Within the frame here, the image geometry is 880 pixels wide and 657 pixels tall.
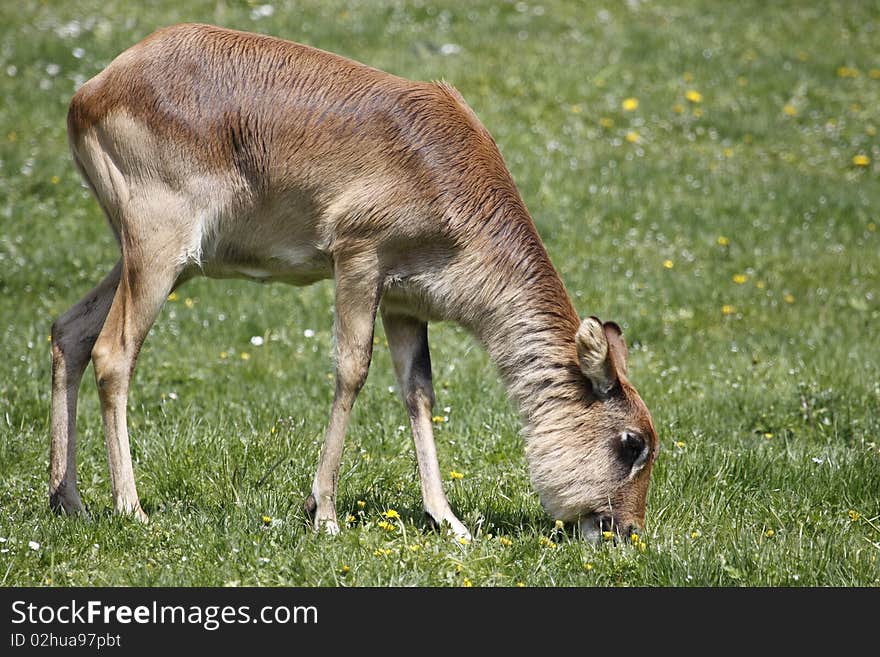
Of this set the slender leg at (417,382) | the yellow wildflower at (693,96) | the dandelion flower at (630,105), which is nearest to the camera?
the slender leg at (417,382)

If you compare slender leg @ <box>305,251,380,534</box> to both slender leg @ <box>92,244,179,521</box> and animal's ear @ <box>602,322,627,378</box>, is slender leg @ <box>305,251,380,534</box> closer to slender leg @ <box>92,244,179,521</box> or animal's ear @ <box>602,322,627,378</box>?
slender leg @ <box>92,244,179,521</box>

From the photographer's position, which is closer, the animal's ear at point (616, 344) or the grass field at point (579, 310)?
the grass field at point (579, 310)

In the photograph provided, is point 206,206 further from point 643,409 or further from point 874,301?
point 874,301

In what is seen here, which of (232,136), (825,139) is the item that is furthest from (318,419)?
(825,139)

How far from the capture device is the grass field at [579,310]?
5234 millimetres

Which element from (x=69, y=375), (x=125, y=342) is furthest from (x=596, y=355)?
(x=69, y=375)

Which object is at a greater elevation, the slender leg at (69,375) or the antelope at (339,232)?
the antelope at (339,232)

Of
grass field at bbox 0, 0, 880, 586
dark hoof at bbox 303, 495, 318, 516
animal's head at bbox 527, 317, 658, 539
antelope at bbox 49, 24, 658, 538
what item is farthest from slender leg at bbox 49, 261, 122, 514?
animal's head at bbox 527, 317, 658, 539

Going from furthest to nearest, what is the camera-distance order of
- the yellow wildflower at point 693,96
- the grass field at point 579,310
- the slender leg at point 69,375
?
the yellow wildflower at point 693,96
the slender leg at point 69,375
the grass field at point 579,310

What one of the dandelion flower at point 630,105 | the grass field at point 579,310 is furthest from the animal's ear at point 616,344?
the dandelion flower at point 630,105

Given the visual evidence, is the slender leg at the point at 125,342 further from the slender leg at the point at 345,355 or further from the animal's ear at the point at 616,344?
the animal's ear at the point at 616,344

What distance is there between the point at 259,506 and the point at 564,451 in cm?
151

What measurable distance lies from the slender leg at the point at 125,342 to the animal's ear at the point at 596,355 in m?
1.99

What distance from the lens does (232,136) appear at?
5.62m
